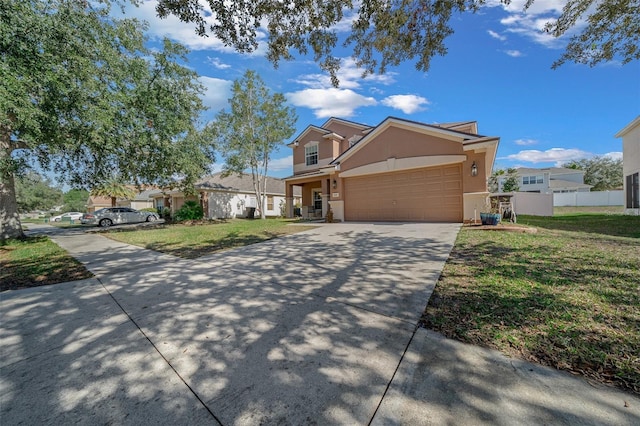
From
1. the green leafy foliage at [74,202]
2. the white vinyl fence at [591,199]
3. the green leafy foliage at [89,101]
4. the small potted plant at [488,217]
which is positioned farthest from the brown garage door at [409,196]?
the green leafy foliage at [74,202]

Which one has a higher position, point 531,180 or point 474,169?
point 531,180

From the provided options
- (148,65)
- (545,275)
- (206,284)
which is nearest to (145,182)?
(148,65)

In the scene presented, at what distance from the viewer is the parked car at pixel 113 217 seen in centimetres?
2011

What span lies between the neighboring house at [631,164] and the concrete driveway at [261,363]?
714 inches

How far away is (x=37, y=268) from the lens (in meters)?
5.86

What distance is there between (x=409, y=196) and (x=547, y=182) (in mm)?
36290

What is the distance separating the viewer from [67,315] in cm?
333

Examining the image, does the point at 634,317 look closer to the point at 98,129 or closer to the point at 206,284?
the point at 206,284

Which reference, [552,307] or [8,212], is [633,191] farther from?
[8,212]

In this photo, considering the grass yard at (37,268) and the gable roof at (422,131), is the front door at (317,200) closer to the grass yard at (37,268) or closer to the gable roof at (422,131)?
the gable roof at (422,131)

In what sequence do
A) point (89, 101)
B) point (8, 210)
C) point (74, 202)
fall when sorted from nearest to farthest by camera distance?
1. point (89, 101)
2. point (8, 210)
3. point (74, 202)

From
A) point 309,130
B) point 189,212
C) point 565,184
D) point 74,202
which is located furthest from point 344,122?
point 74,202

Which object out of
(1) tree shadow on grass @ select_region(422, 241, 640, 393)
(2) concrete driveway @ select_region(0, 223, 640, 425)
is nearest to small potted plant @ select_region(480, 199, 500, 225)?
(1) tree shadow on grass @ select_region(422, 241, 640, 393)

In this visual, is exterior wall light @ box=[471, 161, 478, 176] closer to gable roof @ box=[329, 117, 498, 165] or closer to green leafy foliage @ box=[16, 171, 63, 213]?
gable roof @ box=[329, 117, 498, 165]
